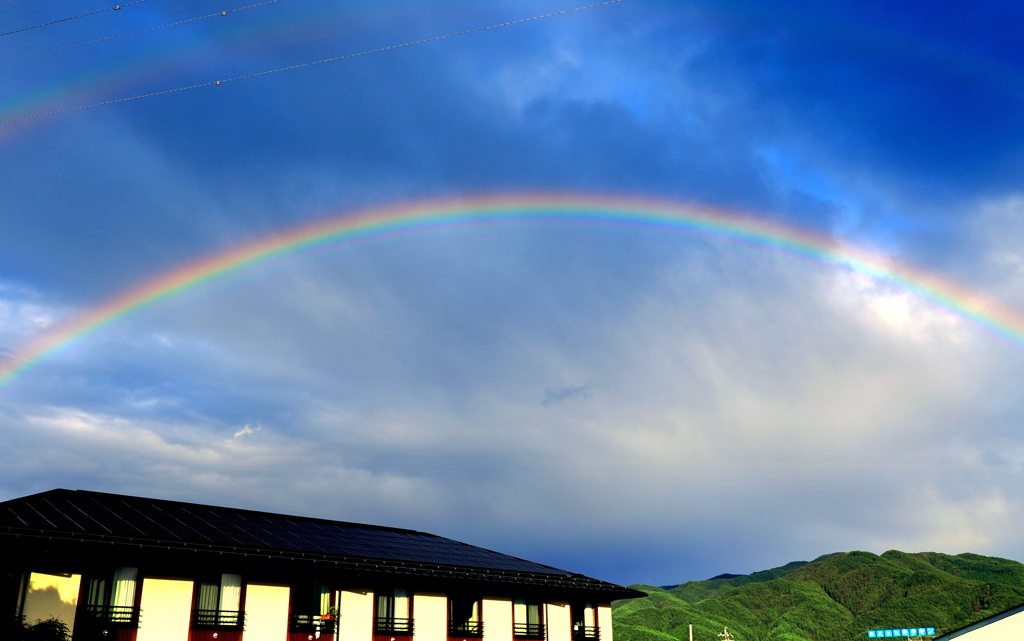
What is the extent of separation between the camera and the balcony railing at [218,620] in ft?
101

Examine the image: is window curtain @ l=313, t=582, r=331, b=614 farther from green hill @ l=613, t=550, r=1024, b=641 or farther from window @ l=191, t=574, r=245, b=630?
green hill @ l=613, t=550, r=1024, b=641

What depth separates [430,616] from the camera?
122ft

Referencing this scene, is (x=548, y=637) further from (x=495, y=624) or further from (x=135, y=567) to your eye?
(x=135, y=567)

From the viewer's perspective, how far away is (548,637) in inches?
1624

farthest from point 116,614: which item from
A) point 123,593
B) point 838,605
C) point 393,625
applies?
point 838,605

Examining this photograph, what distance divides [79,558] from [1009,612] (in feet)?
127

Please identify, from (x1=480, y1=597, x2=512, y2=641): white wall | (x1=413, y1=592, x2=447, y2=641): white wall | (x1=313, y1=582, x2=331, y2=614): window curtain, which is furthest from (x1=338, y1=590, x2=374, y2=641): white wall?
(x1=480, y1=597, x2=512, y2=641): white wall

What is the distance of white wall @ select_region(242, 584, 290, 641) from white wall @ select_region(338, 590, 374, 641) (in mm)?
2612

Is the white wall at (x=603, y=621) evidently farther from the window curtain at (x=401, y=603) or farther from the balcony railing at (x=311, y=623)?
the balcony railing at (x=311, y=623)

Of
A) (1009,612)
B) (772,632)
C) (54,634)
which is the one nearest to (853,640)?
(772,632)

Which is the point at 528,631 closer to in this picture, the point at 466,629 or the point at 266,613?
the point at 466,629

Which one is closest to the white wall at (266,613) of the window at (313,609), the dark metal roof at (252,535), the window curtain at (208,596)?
the window at (313,609)

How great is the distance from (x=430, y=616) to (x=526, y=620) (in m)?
5.94

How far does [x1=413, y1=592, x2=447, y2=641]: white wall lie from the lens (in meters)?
36.7
